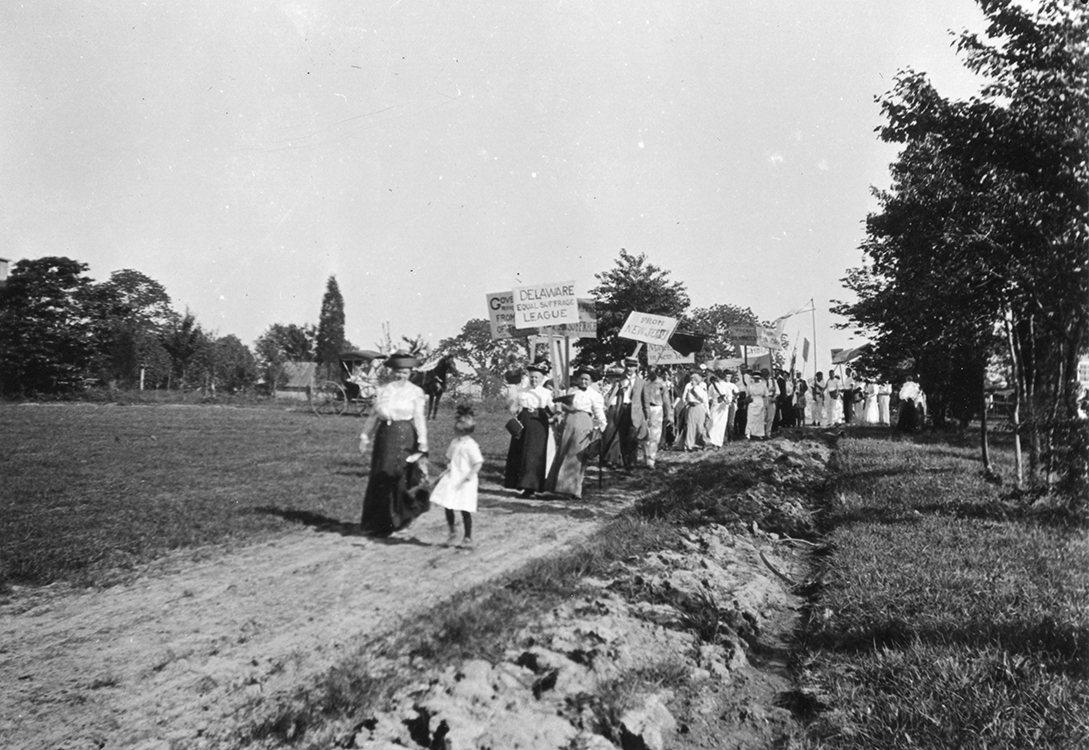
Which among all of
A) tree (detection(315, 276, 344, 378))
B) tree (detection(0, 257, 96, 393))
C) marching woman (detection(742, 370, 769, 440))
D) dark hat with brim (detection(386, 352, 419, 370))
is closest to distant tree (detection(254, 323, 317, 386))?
tree (detection(315, 276, 344, 378))

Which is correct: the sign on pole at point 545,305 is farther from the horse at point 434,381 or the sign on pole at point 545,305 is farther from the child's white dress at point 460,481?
the horse at point 434,381

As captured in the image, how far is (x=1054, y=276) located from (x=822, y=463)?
26.3 ft

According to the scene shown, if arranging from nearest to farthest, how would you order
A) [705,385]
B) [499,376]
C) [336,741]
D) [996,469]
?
[336,741] → [996,469] → [705,385] → [499,376]

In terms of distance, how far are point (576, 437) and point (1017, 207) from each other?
562cm

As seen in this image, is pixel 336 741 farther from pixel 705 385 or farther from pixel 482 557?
pixel 705 385

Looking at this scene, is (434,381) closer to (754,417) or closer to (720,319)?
(754,417)

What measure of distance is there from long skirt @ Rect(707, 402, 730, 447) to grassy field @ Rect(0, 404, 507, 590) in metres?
5.40

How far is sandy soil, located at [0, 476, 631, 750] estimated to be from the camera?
10.8 feet

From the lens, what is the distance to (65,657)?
4.02 meters

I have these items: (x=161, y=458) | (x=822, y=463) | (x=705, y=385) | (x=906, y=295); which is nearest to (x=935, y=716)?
(x=906, y=295)

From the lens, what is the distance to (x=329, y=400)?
28.1 metres

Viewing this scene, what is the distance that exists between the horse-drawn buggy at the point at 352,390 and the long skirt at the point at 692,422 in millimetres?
10128

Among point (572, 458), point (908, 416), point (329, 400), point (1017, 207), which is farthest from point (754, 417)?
point (329, 400)

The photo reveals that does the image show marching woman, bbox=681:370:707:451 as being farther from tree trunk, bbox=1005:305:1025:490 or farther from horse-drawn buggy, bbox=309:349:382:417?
horse-drawn buggy, bbox=309:349:382:417
